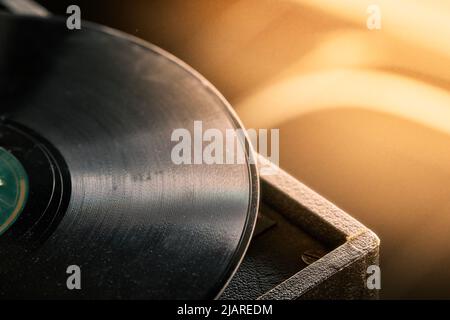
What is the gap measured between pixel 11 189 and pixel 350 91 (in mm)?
1152

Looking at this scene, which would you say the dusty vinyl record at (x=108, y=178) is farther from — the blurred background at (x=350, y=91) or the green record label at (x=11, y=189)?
the blurred background at (x=350, y=91)

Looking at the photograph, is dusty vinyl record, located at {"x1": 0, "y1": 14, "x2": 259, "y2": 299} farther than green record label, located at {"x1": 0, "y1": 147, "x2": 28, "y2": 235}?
No

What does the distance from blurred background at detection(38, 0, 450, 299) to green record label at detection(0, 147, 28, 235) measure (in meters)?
0.86

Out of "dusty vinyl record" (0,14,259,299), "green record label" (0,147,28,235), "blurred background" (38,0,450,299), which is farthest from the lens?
"blurred background" (38,0,450,299)

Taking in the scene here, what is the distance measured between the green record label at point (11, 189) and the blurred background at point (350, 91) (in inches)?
33.7

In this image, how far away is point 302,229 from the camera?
1124 mm

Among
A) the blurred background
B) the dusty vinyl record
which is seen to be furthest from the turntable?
the blurred background

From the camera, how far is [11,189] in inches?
41.0

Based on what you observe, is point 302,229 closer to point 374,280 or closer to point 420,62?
point 374,280

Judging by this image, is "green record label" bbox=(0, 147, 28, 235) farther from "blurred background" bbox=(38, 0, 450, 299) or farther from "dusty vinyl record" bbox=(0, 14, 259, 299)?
"blurred background" bbox=(38, 0, 450, 299)

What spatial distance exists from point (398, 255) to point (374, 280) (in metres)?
0.54

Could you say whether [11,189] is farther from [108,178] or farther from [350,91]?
[350,91]

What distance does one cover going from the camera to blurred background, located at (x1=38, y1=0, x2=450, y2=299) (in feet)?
5.21

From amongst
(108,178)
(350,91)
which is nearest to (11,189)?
(108,178)
